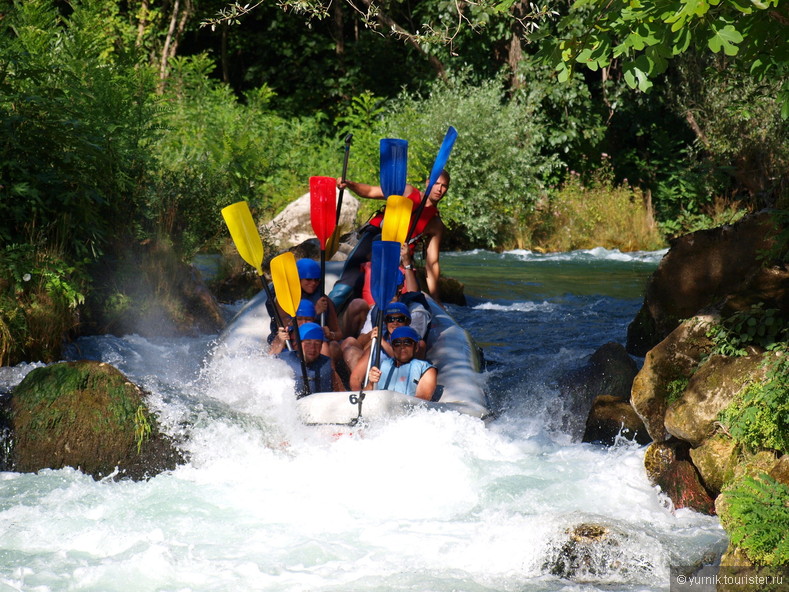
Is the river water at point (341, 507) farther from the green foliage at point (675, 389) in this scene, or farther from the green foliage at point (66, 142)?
the green foliage at point (66, 142)

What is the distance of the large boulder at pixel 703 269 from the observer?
4867mm

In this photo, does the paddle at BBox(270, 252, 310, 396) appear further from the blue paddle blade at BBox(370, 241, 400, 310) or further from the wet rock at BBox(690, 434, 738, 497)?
the wet rock at BBox(690, 434, 738, 497)

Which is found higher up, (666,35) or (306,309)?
(666,35)

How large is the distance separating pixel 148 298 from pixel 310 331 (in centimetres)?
240

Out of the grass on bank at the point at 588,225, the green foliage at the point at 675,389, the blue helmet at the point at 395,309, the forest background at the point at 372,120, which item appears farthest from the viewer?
the grass on bank at the point at 588,225

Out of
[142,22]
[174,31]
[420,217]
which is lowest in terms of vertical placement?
[420,217]

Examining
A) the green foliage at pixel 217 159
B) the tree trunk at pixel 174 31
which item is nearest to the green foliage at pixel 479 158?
the green foliage at pixel 217 159

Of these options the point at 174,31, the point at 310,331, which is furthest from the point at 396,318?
the point at 174,31

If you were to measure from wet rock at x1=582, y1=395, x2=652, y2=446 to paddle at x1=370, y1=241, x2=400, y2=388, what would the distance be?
1293 millimetres

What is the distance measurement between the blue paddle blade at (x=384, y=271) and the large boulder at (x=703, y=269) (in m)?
1.70

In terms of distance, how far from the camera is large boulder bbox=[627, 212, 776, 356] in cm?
487

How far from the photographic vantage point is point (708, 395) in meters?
4.05

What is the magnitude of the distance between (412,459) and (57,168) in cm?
357

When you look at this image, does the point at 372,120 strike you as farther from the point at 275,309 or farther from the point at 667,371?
the point at 667,371
